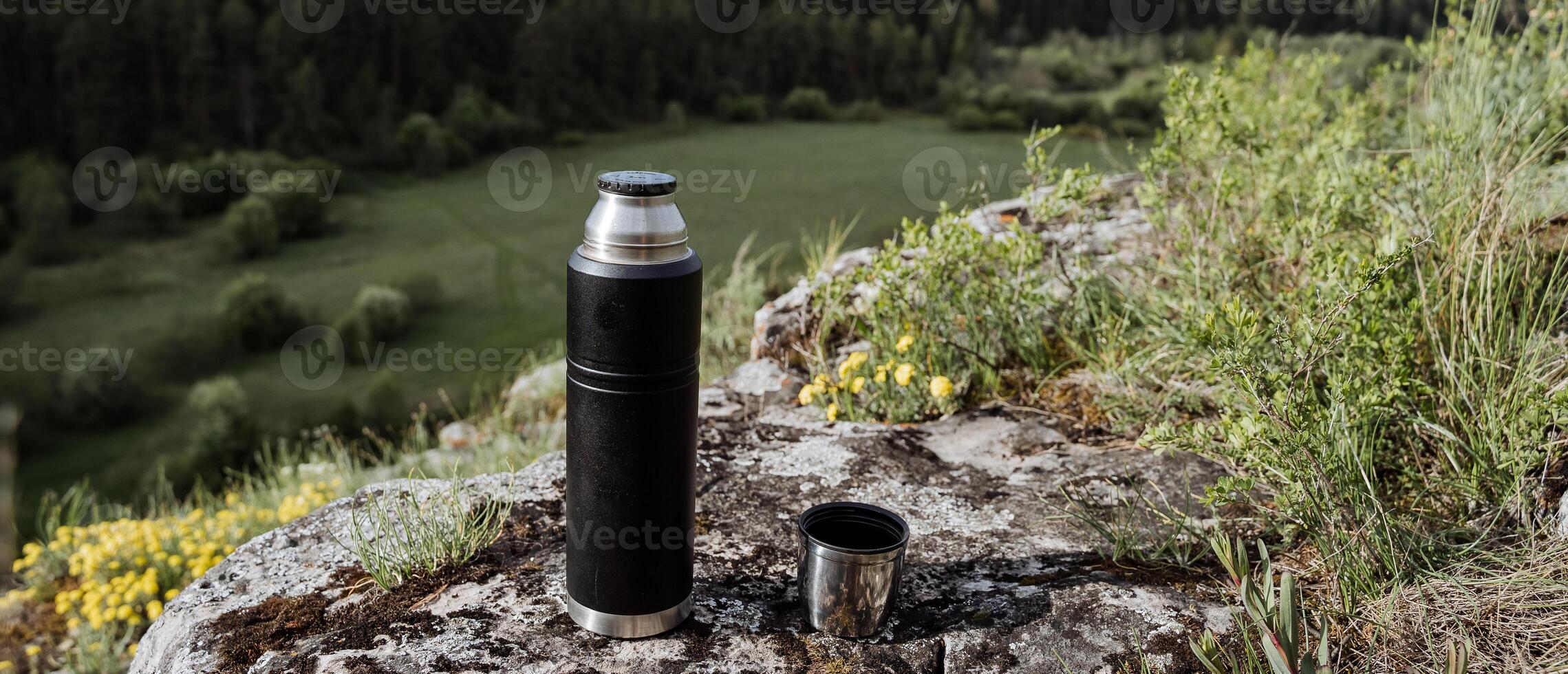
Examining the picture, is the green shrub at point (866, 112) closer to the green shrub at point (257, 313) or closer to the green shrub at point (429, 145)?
the green shrub at point (429, 145)

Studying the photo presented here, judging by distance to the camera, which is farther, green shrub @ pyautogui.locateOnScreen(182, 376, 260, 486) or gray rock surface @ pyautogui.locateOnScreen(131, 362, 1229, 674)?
green shrub @ pyautogui.locateOnScreen(182, 376, 260, 486)

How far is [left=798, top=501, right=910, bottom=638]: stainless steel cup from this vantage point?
7.11 ft

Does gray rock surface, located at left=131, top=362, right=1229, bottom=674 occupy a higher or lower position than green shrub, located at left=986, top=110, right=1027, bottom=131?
lower

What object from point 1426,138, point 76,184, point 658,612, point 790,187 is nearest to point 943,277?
point 658,612

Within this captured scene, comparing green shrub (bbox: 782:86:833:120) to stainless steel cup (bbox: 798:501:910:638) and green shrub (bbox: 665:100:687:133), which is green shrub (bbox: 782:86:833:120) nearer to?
green shrub (bbox: 665:100:687:133)

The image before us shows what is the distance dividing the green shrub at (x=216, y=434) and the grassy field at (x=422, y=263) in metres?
0.60

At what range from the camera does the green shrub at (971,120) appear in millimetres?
9844

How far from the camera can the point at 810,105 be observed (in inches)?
396

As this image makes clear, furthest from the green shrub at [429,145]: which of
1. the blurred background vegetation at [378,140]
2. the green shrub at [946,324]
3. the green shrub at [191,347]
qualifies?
the green shrub at [946,324]

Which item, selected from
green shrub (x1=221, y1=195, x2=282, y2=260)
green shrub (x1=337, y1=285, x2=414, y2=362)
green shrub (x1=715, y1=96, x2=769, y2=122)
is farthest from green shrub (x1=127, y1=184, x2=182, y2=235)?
green shrub (x1=715, y1=96, x2=769, y2=122)

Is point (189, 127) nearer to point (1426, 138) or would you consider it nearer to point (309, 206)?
point (309, 206)

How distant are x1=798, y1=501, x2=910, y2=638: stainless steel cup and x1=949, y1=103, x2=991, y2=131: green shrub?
8099mm

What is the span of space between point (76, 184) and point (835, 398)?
475 inches

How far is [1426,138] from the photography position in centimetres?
451
